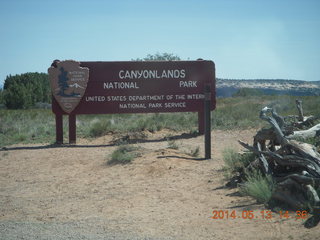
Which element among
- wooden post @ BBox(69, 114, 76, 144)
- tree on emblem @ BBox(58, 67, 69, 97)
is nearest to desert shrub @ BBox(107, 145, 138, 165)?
wooden post @ BBox(69, 114, 76, 144)

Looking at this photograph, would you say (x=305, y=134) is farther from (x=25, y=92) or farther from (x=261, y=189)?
(x=25, y=92)

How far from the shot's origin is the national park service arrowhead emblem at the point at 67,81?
45.1ft

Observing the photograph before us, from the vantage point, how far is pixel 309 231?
478 centimetres

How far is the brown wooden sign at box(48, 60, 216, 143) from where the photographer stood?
13.8 metres

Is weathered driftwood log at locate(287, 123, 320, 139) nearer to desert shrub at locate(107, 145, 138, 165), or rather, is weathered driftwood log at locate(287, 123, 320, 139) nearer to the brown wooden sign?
desert shrub at locate(107, 145, 138, 165)

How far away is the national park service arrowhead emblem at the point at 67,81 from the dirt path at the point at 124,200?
251cm

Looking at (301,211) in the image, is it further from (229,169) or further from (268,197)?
(229,169)

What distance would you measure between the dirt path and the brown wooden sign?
264cm

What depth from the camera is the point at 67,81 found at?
543 inches

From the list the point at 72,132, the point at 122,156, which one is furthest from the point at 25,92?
the point at 122,156

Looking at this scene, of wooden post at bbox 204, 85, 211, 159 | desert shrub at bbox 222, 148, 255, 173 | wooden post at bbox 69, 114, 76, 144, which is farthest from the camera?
wooden post at bbox 69, 114, 76, 144

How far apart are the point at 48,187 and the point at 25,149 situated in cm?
503
